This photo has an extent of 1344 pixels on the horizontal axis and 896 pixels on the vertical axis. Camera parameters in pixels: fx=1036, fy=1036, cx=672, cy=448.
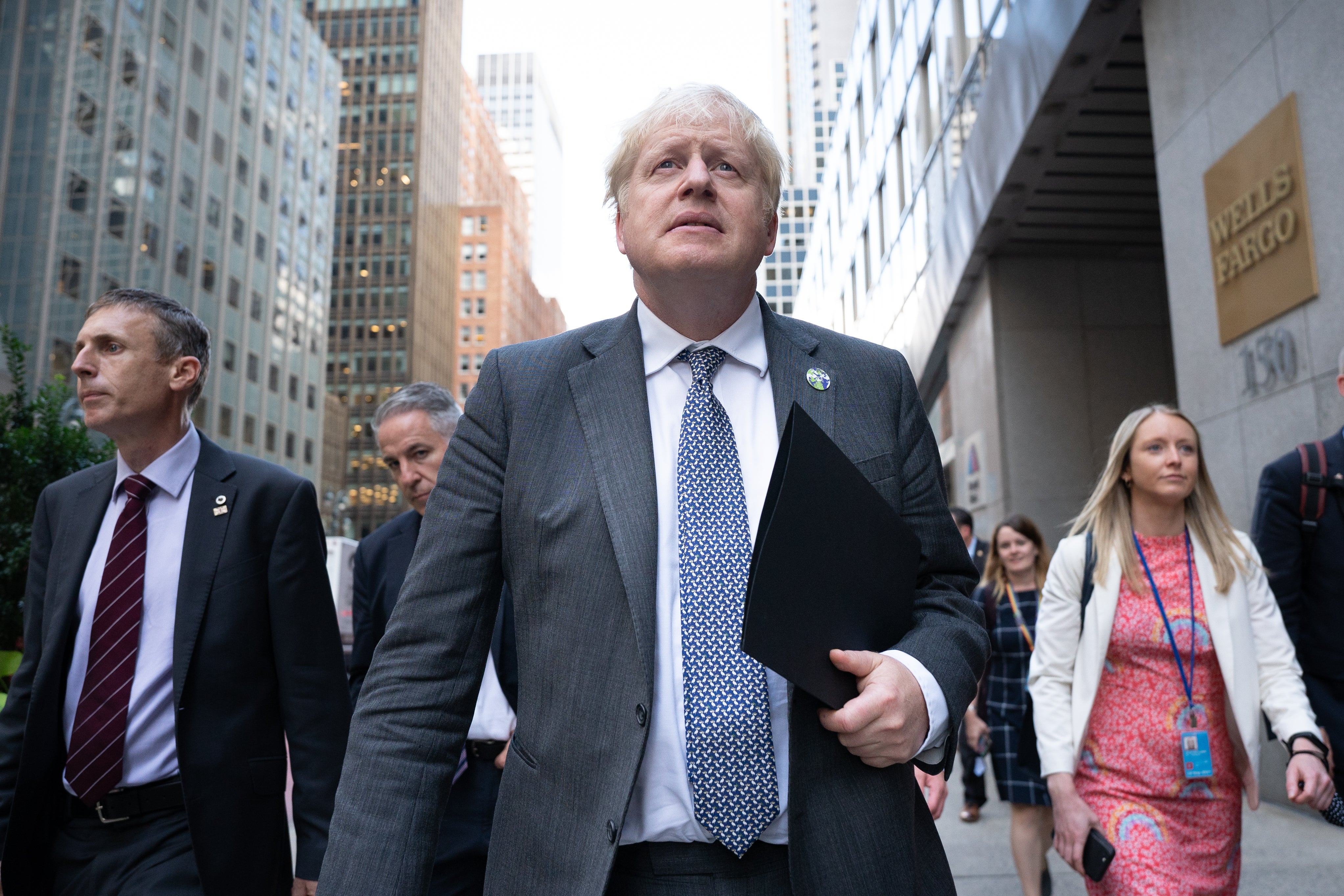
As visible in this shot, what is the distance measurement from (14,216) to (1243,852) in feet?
152

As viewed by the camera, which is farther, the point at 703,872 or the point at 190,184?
the point at 190,184

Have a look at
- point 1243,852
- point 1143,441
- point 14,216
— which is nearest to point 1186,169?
point 1243,852

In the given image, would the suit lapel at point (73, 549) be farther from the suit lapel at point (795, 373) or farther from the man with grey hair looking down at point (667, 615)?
the suit lapel at point (795, 373)

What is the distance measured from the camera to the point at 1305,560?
3797 mm

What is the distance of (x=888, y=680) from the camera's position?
5.10ft

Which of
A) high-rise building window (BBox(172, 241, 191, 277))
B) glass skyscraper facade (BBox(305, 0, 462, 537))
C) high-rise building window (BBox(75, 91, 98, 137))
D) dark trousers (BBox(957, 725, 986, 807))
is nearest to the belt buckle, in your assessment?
dark trousers (BBox(957, 725, 986, 807))

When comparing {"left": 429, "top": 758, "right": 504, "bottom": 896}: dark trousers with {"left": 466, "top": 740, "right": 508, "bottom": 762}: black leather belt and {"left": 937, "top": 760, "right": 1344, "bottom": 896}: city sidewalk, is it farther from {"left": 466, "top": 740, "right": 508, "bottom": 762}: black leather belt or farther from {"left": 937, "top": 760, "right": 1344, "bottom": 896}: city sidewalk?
{"left": 937, "top": 760, "right": 1344, "bottom": 896}: city sidewalk

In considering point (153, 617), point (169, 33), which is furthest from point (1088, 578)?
point (169, 33)

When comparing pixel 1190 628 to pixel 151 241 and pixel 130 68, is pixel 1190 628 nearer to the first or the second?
pixel 151 241

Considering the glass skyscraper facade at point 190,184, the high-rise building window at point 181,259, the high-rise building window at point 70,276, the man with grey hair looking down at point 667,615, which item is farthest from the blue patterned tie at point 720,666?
the high-rise building window at point 181,259

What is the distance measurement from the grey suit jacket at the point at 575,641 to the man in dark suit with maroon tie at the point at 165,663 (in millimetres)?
1298

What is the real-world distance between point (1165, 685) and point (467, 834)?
2.46 m

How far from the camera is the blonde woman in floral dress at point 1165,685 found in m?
3.37

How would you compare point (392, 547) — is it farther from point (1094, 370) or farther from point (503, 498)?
point (1094, 370)
